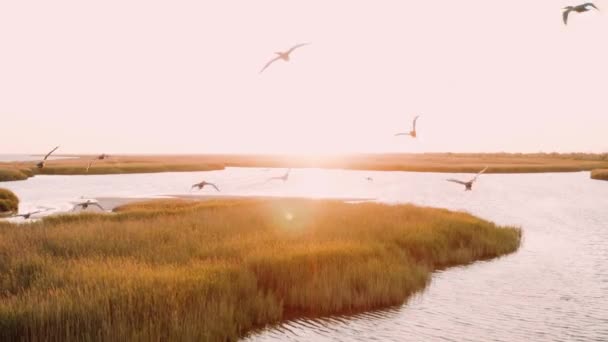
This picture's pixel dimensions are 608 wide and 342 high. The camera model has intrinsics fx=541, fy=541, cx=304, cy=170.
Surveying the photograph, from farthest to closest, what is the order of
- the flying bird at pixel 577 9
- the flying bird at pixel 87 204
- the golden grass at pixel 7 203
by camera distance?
the golden grass at pixel 7 203
the flying bird at pixel 87 204
the flying bird at pixel 577 9

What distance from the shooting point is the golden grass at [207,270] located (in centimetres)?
994

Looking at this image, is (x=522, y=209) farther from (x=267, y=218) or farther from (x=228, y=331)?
(x=228, y=331)

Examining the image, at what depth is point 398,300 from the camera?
14.5 m

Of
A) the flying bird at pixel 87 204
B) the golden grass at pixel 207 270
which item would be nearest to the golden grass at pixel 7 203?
the flying bird at pixel 87 204

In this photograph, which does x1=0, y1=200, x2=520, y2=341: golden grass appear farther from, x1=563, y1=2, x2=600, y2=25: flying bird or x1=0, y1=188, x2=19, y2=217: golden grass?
x1=0, y1=188, x2=19, y2=217: golden grass

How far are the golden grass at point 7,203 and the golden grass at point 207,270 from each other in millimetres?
18097

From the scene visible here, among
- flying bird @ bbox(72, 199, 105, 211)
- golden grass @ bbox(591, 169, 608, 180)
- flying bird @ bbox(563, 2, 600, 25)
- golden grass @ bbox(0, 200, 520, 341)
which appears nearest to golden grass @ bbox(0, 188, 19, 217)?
flying bird @ bbox(72, 199, 105, 211)

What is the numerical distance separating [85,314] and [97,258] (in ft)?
14.7

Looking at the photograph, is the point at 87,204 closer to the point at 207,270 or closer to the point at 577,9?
the point at 207,270

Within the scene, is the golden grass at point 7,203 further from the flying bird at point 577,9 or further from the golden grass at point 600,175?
the golden grass at point 600,175

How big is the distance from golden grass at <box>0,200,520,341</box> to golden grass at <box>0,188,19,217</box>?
18.1m

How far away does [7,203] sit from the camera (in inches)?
1537

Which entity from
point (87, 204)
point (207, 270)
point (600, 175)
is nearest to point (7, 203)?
point (87, 204)

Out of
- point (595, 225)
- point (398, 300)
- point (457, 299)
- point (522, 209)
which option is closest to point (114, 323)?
point (398, 300)
